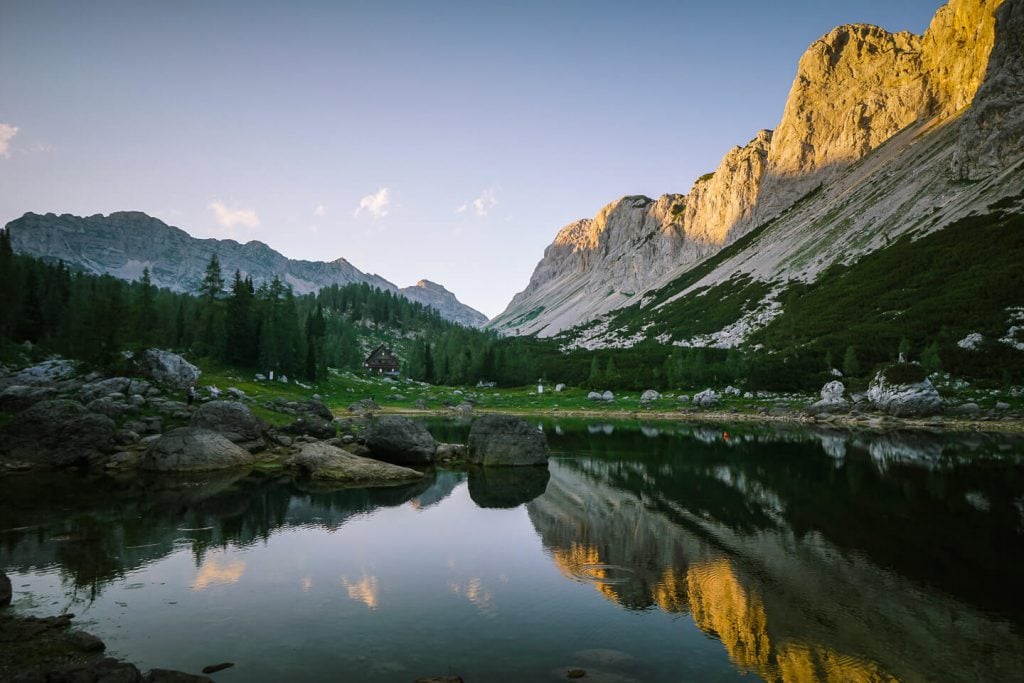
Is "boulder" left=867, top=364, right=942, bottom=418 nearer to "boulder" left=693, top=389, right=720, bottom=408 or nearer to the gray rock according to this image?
"boulder" left=693, top=389, right=720, bottom=408

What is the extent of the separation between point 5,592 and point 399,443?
26644 millimetres

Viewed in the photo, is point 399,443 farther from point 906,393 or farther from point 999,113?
point 999,113

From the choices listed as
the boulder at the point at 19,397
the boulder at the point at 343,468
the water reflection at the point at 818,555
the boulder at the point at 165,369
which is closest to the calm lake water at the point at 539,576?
the water reflection at the point at 818,555

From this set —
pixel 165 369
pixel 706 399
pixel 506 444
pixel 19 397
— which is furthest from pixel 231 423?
pixel 706 399

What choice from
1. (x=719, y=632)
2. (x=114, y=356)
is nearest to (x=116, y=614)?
(x=719, y=632)

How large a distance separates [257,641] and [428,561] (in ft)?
23.6

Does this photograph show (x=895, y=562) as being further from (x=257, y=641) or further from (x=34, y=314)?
(x=34, y=314)

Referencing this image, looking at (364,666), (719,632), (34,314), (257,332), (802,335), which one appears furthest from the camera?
(802,335)

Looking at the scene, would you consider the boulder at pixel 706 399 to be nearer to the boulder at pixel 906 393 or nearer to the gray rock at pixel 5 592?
the boulder at pixel 906 393

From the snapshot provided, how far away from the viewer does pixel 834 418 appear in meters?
73.8

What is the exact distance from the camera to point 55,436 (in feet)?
110

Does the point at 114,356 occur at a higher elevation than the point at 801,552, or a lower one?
higher

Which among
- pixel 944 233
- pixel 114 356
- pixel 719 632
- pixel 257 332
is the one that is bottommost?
pixel 719 632

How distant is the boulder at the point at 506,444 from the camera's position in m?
41.0
